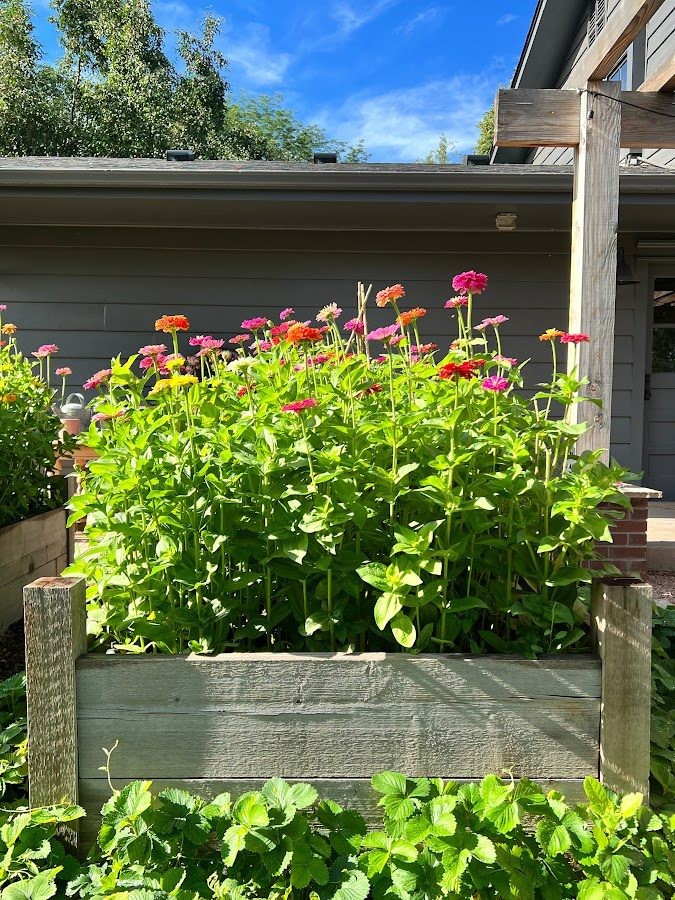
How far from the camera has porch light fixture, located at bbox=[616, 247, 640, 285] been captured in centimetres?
591

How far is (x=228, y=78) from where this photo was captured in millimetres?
23078

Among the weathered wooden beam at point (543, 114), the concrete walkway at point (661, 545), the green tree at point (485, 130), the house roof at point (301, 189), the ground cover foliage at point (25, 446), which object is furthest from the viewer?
the green tree at point (485, 130)

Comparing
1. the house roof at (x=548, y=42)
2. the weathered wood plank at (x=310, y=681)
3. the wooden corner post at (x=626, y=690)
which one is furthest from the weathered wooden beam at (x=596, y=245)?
the house roof at (x=548, y=42)

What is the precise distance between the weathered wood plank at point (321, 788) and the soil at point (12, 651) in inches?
43.5

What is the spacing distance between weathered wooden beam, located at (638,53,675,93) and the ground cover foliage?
9.65ft

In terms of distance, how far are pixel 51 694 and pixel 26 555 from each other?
5.03 ft

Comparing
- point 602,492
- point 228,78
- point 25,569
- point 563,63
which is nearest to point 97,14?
point 228,78

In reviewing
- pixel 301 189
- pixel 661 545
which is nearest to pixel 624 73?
pixel 301 189

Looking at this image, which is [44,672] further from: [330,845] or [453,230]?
[453,230]

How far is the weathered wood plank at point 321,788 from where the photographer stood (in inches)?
52.3

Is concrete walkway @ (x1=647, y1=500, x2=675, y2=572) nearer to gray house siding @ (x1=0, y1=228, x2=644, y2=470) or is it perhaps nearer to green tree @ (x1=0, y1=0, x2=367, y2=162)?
gray house siding @ (x1=0, y1=228, x2=644, y2=470)

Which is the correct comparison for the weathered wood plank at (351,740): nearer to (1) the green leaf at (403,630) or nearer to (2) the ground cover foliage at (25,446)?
(1) the green leaf at (403,630)

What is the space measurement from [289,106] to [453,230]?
82.2ft

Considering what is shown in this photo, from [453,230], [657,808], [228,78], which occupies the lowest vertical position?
[657,808]
